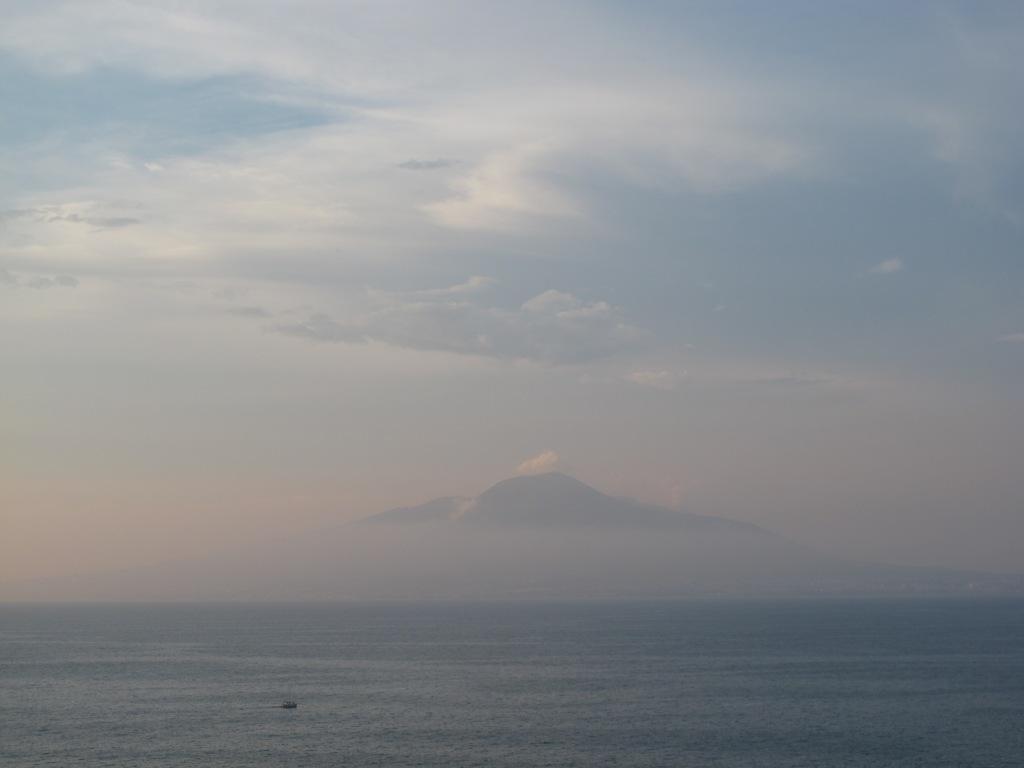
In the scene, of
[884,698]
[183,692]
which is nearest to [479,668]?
[183,692]

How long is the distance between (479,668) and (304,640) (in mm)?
64070

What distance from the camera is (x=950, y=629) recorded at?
19675 cm

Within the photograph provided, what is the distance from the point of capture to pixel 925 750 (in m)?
72.5

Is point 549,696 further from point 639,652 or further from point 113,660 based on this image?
point 113,660

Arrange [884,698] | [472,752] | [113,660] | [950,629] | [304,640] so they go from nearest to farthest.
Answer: [472,752], [884,698], [113,660], [304,640], [950,629]

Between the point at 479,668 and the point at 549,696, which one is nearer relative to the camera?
the point at 549,696

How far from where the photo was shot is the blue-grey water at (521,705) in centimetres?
7125

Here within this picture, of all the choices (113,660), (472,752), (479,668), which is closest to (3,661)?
(113,660)

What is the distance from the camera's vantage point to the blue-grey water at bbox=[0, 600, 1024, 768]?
71250 millimetres

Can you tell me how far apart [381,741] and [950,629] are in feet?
502

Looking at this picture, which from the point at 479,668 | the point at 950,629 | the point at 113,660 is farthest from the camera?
the point at 950,629

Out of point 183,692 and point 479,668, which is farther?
point 479,668

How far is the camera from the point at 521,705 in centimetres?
9256

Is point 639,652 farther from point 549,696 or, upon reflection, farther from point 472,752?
point 472,752
